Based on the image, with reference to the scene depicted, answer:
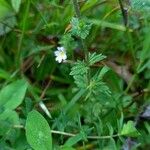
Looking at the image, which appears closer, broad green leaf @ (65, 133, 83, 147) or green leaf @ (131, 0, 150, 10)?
green leaf @ (131, 0, 150, 10)

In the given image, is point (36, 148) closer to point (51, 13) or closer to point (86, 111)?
point (86, 111)

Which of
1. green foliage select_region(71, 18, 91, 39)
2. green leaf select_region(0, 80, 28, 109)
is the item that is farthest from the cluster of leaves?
green foliage select_region(71, 18, 91, 39)

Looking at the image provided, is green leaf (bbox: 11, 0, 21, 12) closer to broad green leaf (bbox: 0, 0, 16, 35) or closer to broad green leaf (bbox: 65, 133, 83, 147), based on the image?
broad green leaf (bbox: 0, 0, 16, 35)

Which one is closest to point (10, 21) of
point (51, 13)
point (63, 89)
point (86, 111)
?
point (51, 13)

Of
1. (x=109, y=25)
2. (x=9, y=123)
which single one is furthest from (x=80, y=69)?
(x=109, y=25)

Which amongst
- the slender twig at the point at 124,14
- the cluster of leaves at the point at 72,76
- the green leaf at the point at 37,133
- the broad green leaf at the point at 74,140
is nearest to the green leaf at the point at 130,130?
the cluster of leaves at the point at 72,76

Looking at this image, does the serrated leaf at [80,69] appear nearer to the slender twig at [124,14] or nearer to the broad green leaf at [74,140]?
the broad green leaf at [74,140]

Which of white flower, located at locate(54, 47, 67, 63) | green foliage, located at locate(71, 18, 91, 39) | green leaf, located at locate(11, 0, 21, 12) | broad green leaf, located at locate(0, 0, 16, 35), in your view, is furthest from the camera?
broad green leaf, located at locate(0, 0, 16, 35)
